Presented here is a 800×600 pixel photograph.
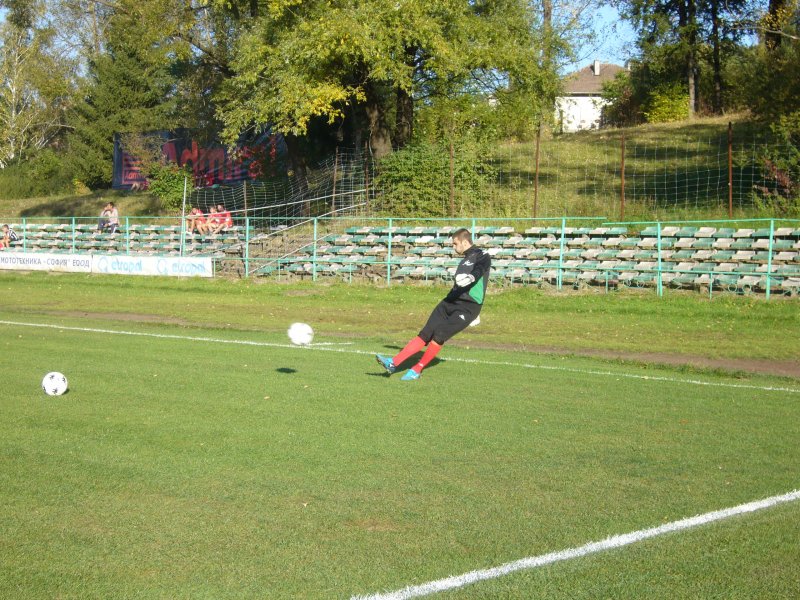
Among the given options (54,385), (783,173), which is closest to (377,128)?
(783,173)

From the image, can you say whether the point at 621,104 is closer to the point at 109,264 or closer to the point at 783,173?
the point at 783,173

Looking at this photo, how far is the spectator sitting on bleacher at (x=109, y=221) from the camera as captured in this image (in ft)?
115

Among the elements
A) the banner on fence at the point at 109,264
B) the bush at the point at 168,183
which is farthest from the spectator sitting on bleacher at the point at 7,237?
the bush at the point at 168,183

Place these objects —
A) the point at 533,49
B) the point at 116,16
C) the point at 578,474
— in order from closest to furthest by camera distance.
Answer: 1. the point at 578,474
2. the point at 533,49
3. the point at 116,16

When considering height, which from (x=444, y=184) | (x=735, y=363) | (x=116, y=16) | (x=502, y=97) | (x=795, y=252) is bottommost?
(x=735, y=363)

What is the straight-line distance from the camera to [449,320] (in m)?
11.2

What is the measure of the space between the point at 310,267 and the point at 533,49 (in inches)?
432

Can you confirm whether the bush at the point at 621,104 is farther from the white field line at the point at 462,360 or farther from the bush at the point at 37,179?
the white field line at the point at 462,360

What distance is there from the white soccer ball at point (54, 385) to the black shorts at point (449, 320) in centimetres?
413

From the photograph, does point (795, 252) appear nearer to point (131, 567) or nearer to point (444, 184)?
point (444, 184)

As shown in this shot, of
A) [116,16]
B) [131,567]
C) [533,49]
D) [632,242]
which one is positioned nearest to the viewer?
[131,567]

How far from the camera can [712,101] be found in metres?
47.5

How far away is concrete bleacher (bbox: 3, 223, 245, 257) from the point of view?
31.9 metres

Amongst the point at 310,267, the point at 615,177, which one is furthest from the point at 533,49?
the point at 310,267
